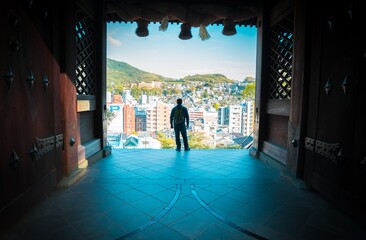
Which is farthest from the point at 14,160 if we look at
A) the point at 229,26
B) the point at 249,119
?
the point at 249,119

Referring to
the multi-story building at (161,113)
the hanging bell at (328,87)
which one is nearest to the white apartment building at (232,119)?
the multi-story building at (161,113)

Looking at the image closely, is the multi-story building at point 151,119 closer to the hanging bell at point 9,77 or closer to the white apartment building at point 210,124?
the white apartment building at point 210,124

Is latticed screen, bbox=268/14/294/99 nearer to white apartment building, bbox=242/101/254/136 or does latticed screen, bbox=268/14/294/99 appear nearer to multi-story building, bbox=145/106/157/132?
white apartment building, bbox=242/101/254/136

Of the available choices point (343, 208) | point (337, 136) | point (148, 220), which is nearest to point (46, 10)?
point (148, 220)

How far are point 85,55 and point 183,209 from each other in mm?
4142

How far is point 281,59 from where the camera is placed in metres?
5.46

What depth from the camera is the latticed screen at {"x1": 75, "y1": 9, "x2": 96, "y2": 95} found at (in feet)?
16.4

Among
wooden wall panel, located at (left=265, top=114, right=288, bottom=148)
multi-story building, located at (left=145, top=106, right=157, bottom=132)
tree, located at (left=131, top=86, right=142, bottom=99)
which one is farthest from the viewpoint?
tree, located at (left=131, top=86, right=142, bottom=99)

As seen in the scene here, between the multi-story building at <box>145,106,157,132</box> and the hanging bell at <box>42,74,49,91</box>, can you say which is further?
the multi-story building at <box>145,106,157,132</box>

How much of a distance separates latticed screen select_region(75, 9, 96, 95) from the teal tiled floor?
1924mm

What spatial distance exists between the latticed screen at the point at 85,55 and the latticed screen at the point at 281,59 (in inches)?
174

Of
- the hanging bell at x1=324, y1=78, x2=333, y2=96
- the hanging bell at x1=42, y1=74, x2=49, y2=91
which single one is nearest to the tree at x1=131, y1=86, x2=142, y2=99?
the hanging bell at x1=42, y1=74, x2=49, y2=91

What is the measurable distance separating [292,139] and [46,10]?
4.53 m

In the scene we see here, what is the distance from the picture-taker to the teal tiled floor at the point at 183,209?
8.11ft
